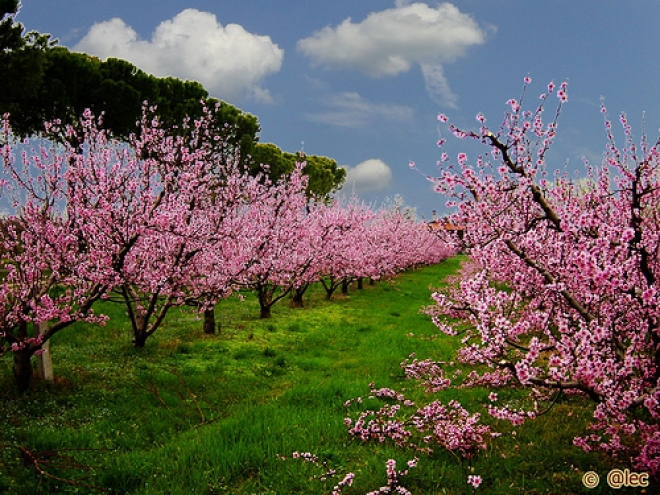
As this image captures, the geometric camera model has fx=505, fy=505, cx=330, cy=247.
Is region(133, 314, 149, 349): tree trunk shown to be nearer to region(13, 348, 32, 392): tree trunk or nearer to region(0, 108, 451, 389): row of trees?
region(0, 108, 451, 389): row of trees

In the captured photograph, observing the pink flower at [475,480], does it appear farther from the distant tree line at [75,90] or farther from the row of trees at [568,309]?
the distant tree line at [75,90]

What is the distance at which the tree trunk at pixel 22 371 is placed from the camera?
8781mm

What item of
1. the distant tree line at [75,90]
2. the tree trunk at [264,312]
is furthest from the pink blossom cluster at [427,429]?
the distant tree line at [75,90]

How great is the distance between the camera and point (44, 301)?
8.74 m

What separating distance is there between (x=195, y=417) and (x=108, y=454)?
5.86 feet

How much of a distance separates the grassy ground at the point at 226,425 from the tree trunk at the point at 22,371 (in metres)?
0.20

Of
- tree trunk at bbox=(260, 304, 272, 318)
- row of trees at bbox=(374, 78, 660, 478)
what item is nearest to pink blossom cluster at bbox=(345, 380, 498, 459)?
row of trees at bbox=(374, 78, 660, 478)

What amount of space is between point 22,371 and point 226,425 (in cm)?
422

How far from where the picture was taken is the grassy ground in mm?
5828

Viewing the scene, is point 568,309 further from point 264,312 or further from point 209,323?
point 264,312

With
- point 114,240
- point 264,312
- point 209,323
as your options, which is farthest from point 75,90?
point 114,240

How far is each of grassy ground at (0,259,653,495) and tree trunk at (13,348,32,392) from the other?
0.20 meters

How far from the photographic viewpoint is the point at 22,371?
8836 millimetres

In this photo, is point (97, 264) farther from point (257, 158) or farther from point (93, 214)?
point (257, 158)
